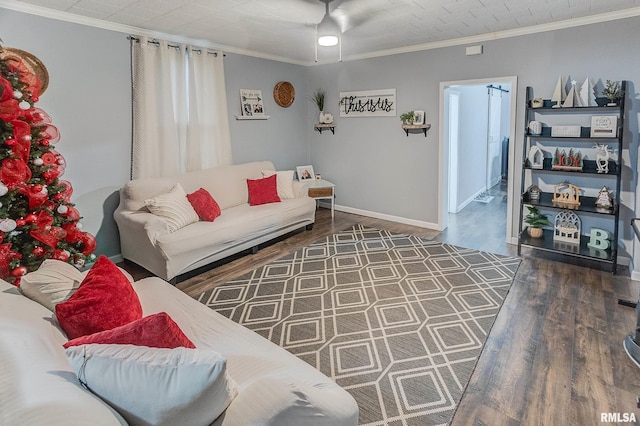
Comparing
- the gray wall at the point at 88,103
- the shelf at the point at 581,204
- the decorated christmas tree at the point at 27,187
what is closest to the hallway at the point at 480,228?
the shelf at the point at 581,204

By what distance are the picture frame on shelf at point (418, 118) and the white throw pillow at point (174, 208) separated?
10.1 feet

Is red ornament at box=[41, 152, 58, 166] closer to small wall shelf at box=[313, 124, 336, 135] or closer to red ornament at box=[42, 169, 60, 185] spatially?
red ornament at box=[42, 169, 60, 185]

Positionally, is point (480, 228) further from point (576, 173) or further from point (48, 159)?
point (48, 159)

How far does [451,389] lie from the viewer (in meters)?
2.12

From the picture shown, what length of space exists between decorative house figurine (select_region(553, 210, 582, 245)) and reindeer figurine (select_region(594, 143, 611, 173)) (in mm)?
530

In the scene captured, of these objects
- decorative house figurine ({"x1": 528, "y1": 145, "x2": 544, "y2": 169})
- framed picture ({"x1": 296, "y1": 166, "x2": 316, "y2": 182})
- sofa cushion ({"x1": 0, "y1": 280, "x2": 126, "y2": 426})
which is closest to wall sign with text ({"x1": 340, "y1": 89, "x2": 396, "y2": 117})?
framed picture ({"x1": 296, "y1": 166, "x2": 316, "y2": 182})

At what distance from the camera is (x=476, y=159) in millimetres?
7031

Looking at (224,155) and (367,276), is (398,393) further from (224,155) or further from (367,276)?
(224,155)

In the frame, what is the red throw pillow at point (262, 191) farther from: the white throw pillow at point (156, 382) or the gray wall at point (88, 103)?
the white throw pillow at point (156, 382)

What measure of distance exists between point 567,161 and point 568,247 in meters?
0.88

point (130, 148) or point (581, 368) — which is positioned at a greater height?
point (130, 148)

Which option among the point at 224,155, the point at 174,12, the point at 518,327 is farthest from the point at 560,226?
the point at 174,12

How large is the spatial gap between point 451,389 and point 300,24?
3.50m

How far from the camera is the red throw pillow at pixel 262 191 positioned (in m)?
4.77
